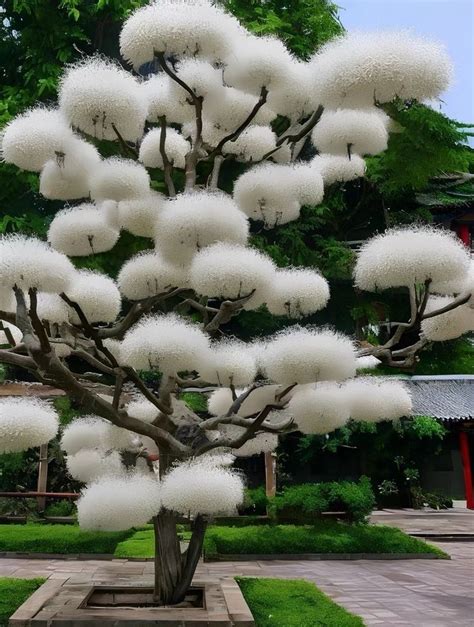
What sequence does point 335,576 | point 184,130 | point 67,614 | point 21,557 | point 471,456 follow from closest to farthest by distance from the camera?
1. point 67,614
2. point 184,130
3. point 335,576
4. point 21,557
5. point 471,456

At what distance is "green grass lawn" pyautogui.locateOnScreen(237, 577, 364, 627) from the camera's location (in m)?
5.73

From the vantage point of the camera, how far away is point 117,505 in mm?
A: 4676

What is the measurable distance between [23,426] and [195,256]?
1589mm

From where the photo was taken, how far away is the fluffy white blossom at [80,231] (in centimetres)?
525

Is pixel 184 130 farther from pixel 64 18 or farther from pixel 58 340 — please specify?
pixel 64 18

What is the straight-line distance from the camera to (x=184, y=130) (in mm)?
6340

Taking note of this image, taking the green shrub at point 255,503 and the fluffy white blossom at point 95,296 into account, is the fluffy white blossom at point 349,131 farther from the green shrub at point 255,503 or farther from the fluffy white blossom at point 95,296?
the green shrub at point 255,503

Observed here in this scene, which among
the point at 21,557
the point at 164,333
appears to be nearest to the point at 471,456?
the point at 21,557

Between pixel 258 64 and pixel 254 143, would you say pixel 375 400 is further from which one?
pixel 258 64

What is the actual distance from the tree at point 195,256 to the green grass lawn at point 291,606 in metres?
0.83

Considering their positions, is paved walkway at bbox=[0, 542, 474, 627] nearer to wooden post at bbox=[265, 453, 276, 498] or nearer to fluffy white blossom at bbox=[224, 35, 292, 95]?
wooden post at bbox=[265, 453, 276, 498]

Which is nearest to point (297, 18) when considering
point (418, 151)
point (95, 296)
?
point (418, 151)

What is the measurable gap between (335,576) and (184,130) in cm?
618

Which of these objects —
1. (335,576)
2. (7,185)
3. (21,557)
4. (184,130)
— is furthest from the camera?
(7,185)
